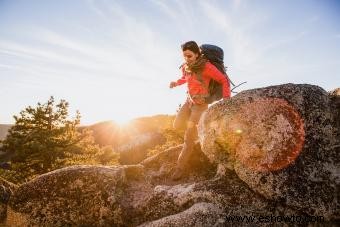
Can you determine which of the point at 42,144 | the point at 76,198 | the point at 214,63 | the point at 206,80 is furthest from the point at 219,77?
the point at 42,144

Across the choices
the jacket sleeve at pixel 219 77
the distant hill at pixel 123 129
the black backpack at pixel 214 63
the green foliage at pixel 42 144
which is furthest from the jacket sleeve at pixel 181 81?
the distant hill at pixel 123 129

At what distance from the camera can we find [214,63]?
23.7 feet

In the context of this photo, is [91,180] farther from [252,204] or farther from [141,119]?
[141,119]

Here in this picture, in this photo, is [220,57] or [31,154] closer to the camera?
[220,57]

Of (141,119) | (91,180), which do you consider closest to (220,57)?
(91,180)

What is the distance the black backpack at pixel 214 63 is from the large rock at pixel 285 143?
1.72 feet

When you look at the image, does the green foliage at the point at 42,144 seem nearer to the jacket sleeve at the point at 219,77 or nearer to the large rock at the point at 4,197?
the large rock at the point at 4,197

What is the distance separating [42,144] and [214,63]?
18.6 metres

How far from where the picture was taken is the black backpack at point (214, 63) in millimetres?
7039

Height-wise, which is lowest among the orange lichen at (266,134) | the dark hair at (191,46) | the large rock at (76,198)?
the large rock at (76,198)

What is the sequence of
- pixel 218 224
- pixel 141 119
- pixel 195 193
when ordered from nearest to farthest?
pixel 218 224, pixel 195 193, pixel 141 119

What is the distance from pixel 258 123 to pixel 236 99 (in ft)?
2.45

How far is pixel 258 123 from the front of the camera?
19.7 ft

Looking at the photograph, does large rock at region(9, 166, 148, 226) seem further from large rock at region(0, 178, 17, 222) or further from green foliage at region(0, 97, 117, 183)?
green foliage at region(0, 97, 117, 183)
